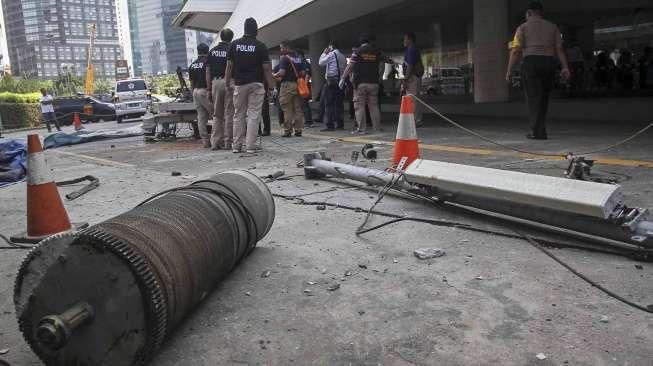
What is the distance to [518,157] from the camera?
6.41 m

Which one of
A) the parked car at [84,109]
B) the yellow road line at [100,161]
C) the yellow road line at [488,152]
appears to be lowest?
the yellow road line at [100,161]

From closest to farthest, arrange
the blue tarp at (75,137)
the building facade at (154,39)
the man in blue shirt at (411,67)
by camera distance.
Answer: the man in blue shirt at (411,67)
the blue tarp at (75,137)
the building facade at (154,39)

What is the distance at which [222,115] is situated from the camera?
971cm

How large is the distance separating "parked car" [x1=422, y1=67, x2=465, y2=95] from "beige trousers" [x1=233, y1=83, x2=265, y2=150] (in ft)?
60.2

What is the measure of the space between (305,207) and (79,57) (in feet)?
340

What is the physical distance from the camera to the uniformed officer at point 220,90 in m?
9.49

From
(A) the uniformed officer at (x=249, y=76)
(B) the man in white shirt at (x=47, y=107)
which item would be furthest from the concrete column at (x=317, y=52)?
(A) the uniformed officer at (x=249, y=76)

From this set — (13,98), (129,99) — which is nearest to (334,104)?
(129,99)

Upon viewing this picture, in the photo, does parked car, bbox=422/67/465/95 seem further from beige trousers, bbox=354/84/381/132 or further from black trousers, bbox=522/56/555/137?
black trousers, bbox=522/56/555/137

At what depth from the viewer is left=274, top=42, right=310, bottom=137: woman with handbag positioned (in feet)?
35.6

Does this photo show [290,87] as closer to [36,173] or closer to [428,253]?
[36,173]

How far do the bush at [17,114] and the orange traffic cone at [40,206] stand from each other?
3208cm

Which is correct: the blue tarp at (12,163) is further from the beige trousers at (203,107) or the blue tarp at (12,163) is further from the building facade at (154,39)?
the building facade at (154,39)

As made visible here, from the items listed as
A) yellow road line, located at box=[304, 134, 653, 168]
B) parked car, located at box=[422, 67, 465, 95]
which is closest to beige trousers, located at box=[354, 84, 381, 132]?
yellow road line, located at box=[304, 134, 653, 168]
